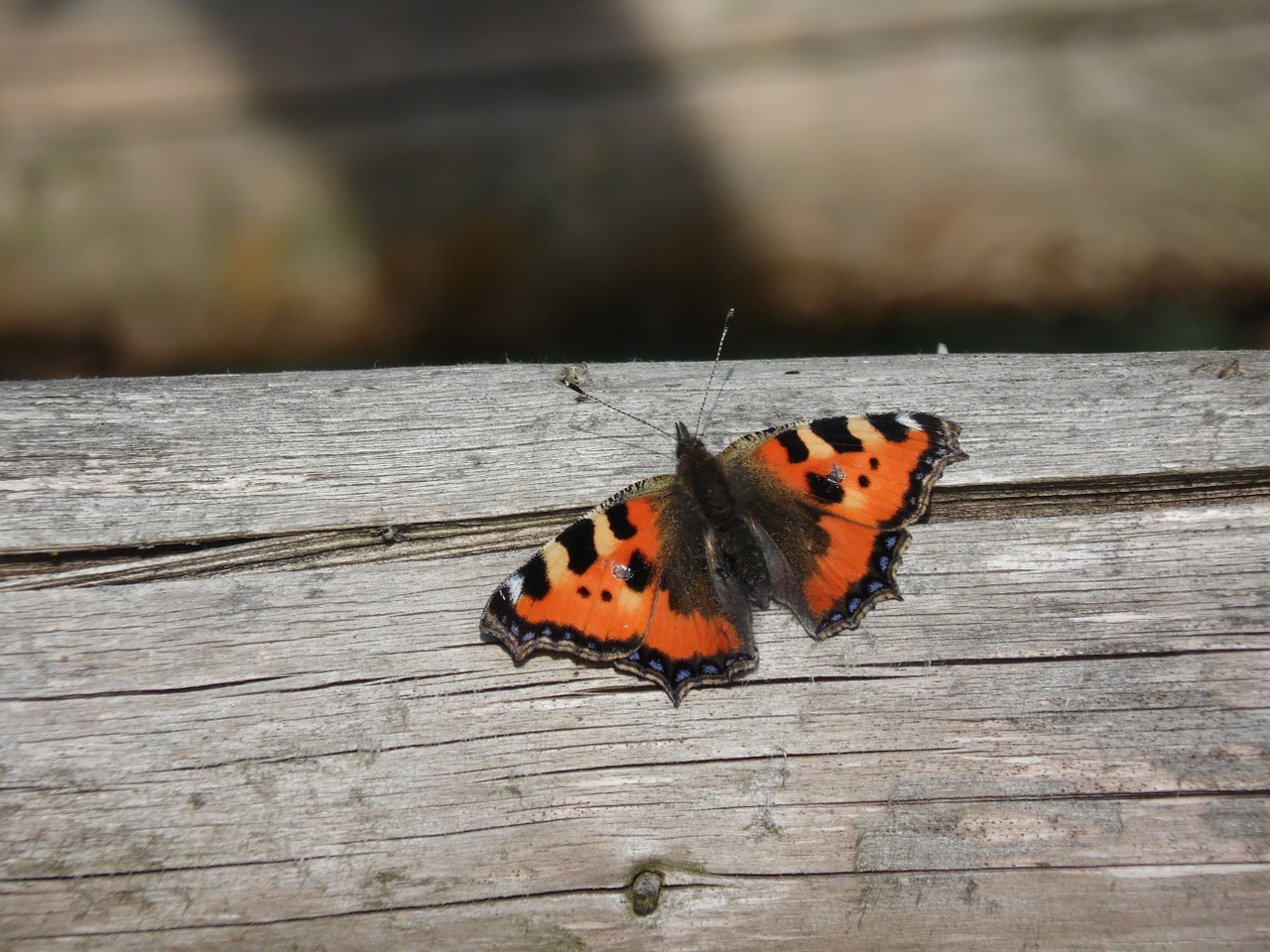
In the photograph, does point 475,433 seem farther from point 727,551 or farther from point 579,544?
point 727,551

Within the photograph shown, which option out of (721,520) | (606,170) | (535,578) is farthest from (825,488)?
(606,170)

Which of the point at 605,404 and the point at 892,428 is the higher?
the point at 605,404

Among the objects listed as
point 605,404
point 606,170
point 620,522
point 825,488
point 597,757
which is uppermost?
point 606,170

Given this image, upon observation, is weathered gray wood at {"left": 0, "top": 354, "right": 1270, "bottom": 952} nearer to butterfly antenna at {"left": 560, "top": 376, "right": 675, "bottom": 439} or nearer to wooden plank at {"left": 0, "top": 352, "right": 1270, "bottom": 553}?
wooden plank at {"left": 0, "top": 352, "right": 1270, "bottom": 553}

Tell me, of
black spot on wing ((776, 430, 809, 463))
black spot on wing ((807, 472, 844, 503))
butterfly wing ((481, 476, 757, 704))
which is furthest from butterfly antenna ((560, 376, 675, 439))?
black spot on wing ((807, 472, 844, 503))

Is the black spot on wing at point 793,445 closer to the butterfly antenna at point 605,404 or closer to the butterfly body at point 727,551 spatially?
the butterfly body at point 727,551

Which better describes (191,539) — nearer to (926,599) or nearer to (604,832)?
(604,832)

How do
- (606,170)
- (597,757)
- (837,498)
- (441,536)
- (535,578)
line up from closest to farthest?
(597,757), (535,578), (441,536), (837,498), (606,170)
